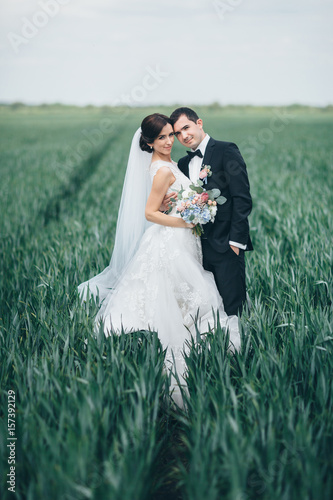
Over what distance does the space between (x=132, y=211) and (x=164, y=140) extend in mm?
559

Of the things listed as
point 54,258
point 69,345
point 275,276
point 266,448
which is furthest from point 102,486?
point 54,258

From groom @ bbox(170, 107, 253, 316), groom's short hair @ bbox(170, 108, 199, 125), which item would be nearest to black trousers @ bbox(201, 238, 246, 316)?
groom @ bbox(170, 107, 253, 316)

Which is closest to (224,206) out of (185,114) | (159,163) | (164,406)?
(159,163)

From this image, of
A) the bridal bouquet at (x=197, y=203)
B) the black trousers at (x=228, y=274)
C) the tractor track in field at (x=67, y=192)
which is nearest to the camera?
the bridal bouquet at (x=197, y=203)

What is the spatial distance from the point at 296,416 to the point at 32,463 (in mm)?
1156

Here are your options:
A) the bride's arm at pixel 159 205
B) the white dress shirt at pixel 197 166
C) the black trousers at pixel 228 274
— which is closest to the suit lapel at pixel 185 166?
the white dress shirt at pixel 197 166

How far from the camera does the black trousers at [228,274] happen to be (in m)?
2.86

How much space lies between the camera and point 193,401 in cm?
212

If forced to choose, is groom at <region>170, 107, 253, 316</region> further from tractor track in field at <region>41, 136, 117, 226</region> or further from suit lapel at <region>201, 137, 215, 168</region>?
tractor track in field at <region>41, 136, 117, 226</region>

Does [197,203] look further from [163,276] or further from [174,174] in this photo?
[163,276]

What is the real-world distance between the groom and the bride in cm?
7

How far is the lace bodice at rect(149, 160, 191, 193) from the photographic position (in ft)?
9.18

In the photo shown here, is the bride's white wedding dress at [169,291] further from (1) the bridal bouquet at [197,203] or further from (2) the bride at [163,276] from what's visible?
(1) the bridal bouquet at [197,203]

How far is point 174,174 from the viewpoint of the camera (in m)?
2.83
